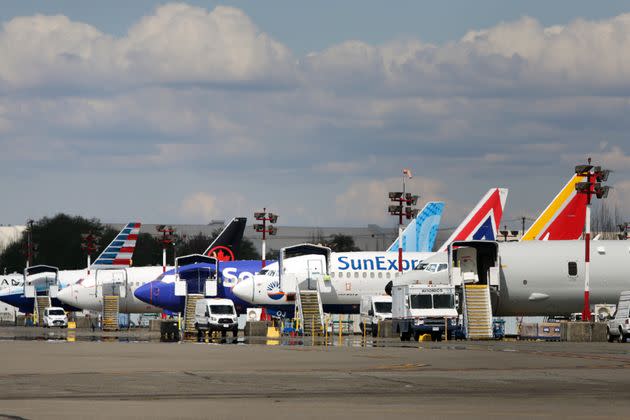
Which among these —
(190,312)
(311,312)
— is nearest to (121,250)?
(190,312)

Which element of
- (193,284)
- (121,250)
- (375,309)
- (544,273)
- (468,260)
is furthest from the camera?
(121,250)

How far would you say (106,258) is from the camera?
138875 millimetres

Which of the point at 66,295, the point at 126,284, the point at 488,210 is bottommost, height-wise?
the point at 66,295

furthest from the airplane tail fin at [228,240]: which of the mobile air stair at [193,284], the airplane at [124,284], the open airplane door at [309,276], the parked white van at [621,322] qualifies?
the parked white van at [621,322]

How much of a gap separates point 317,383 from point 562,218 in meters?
68.6

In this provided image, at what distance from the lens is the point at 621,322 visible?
63.6 meters

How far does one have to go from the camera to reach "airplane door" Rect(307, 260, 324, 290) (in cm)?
8381

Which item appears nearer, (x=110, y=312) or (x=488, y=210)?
(x=488, y=210)

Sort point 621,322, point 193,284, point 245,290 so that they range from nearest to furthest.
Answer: point 621,322 → point 245,290 → point 193,284

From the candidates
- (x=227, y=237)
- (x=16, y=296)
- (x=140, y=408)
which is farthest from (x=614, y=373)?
(x=16, y=296)

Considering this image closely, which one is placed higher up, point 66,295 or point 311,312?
point 66,295

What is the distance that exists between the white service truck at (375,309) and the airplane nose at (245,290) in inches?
321

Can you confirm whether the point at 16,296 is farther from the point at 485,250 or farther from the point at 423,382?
the point at 423,382

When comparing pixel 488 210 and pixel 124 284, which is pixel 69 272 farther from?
pixel 488 210
